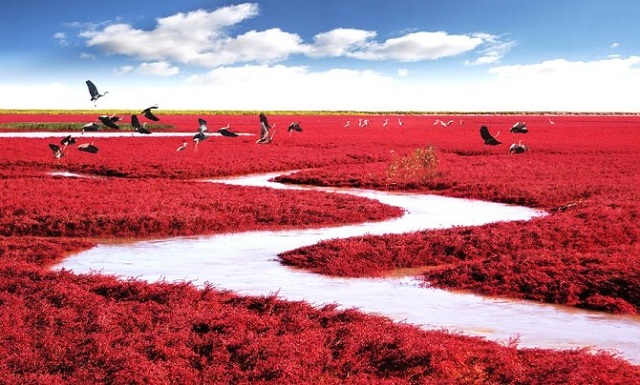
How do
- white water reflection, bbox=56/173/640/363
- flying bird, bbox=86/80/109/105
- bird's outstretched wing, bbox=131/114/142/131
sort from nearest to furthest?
1. white water reflection, bbox=56/173/640/363
2. flying bird, bbox=86/80/109/105
3. bird's outstretched wing, bbox=131/114/142/131

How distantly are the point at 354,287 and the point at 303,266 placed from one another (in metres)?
1.82

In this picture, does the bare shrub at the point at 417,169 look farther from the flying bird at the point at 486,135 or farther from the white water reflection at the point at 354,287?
the white water reflection at the point at 354,287

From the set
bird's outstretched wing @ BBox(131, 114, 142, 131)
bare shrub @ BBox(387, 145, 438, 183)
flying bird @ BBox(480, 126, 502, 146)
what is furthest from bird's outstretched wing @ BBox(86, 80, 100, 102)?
bare shrub @ BBox(387, 145, 438, 183)

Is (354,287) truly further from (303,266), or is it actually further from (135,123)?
(135,123)

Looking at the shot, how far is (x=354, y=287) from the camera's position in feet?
40.5

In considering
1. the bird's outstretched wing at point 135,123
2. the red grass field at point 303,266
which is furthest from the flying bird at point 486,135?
the bird's outstretched wing at point 135,123

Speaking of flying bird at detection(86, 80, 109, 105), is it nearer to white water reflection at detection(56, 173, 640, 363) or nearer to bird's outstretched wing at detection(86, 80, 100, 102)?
bird's outstretched wing at detection(86, 80, 100, 102)

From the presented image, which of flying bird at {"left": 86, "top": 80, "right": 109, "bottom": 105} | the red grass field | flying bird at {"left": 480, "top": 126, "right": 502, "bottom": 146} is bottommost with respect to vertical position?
the red grass field

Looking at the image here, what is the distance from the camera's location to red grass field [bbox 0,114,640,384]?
7.76m

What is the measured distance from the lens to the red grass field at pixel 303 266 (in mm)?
7758

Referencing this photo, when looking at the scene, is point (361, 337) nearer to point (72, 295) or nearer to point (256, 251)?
point (72, 295)

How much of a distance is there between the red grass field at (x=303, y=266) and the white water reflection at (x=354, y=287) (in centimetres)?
59

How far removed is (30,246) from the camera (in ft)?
50.1

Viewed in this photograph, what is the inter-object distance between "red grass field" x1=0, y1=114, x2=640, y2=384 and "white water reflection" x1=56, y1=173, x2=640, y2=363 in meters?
0.59
